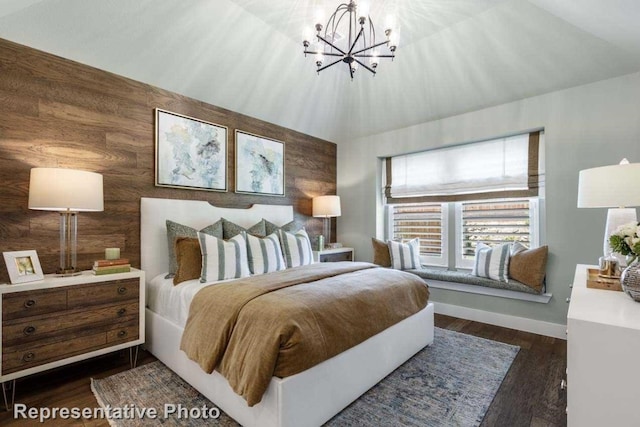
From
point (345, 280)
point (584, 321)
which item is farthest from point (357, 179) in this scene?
point (584, 321)

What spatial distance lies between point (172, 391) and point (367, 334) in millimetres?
1389

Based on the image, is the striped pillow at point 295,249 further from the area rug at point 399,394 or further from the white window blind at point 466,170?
the white window blind at point 466,170

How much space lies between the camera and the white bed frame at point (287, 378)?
4.99 ft

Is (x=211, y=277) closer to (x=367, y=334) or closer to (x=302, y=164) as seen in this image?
(x=367, y=334)

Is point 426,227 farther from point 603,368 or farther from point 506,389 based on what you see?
point 603,368

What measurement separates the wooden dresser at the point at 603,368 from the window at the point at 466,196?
253 centimetres

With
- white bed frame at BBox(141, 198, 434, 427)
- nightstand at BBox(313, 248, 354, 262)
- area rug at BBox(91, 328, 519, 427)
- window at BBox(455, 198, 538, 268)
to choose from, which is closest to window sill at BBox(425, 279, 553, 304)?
window at BBox(455, 198, 538, 268)

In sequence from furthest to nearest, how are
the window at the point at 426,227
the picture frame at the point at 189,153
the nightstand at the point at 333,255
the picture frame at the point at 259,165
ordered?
the nightstand at the point at 333,255 → the window at the point at 426,227 → the picture frame at the point at 259,165 → the picture frame at the point at 189,153

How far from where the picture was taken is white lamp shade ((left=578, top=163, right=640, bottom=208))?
1627 mm

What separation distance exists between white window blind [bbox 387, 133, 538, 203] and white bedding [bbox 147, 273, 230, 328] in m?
3.02

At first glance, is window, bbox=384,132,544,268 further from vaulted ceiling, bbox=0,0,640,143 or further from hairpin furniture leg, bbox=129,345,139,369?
hairpin furniture leg, bbox=129,345,139,369

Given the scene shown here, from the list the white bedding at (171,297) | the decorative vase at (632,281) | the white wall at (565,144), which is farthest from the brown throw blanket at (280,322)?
the white wall at (565,144)

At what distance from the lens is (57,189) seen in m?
2.04

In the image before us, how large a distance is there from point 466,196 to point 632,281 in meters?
2.60
